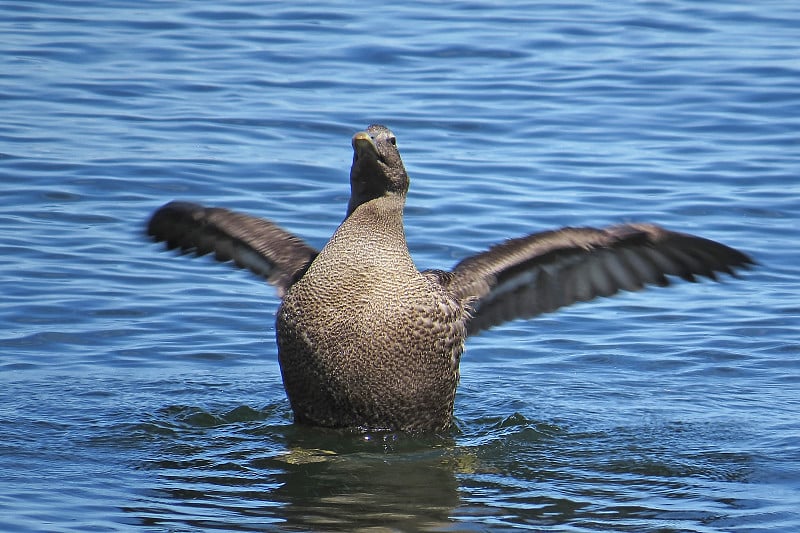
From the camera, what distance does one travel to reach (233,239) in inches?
320

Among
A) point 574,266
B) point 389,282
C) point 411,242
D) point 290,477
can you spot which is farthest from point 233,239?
point 411,242

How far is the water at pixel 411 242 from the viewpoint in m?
6.91

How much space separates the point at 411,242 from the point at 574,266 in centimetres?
295

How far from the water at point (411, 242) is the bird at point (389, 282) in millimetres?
307

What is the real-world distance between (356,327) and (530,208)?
4.57 m

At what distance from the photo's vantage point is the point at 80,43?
16016 mm

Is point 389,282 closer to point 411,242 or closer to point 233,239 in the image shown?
point 233,239

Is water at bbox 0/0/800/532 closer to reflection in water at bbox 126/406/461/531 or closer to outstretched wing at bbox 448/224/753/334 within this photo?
reflection in water at bbox 126/406/461/531

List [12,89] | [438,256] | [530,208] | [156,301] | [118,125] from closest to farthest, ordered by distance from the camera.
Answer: [156,301]
[438,256]
[530,208]
[118,125]
[12,89]

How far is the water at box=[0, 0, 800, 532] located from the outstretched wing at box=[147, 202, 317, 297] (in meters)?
0.81

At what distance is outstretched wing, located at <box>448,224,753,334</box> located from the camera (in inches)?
300

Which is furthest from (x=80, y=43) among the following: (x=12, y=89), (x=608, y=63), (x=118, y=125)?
(x=608, y=63)

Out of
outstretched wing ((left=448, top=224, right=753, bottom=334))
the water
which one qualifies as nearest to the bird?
outstretched wing ((left=448, top=224, right=753, bottom=334))

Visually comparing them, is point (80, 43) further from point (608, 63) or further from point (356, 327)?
point (356, 327)
